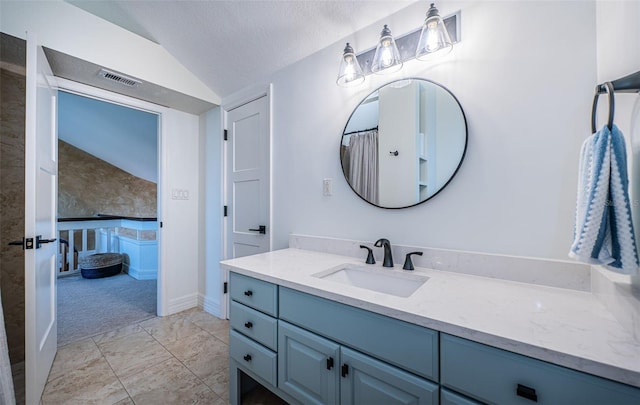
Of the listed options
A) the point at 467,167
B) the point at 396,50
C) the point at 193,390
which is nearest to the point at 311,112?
the point at 396,50

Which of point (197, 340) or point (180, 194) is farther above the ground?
point (180, 194)

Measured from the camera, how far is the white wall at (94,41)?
1588 millimetres

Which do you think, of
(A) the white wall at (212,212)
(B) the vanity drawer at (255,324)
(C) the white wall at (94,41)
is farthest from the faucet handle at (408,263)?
(C) the white wall at (94,41)

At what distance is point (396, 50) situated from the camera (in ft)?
4.51

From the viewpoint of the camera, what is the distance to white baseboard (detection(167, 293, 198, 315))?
2.59 m

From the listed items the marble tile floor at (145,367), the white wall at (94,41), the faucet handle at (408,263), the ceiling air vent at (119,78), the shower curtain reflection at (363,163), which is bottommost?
the marble tile floor at (145,367)

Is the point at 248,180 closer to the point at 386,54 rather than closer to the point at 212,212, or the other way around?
the point at 212,212

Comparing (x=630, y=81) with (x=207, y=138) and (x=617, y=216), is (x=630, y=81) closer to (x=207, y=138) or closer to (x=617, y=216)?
(x=617, y=216)

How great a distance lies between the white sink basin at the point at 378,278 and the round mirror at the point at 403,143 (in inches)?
14.8

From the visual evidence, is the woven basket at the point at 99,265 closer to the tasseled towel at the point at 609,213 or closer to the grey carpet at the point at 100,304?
the grey carpet at the point at 100,304

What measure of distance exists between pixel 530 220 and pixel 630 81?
58 cm

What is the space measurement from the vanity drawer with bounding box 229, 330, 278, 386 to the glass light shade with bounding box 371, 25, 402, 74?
1563 millimetres

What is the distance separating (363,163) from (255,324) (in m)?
1.06

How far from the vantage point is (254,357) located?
1.30 meters
